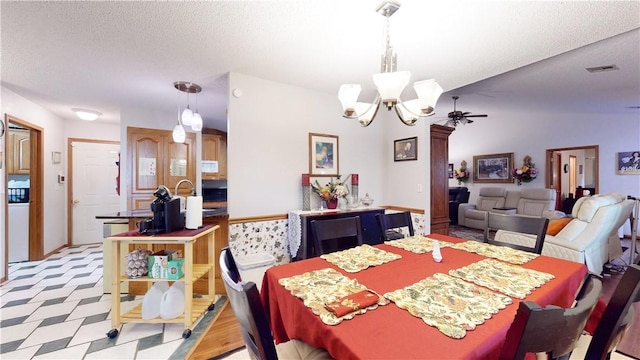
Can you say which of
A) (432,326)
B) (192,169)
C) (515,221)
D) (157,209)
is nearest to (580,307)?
(432,326)

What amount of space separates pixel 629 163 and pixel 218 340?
297 inches

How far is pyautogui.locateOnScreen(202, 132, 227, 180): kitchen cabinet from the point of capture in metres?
4.66

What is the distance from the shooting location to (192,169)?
4359 millimetres

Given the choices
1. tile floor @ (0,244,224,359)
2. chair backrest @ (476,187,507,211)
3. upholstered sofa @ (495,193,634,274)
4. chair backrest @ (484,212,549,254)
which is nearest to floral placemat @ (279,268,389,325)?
tile floor @ (0,244,224,359)

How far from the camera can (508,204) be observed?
6020 mm

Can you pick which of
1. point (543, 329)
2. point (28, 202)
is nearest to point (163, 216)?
point (543, 329)

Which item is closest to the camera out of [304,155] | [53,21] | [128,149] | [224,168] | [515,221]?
[53,21]

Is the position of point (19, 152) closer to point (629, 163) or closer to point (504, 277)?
point (504, 277)

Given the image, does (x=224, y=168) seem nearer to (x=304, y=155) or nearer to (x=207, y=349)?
(x=304, y=155)

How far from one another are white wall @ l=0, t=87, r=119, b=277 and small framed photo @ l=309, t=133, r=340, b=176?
3672 mm

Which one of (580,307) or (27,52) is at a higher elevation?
(27,52)

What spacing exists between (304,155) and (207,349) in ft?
6.88

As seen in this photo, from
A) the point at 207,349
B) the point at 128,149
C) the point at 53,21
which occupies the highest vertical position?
the point at 53,21

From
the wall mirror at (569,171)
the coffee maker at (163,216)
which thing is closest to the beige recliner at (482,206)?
the wall mirror at (569,171)
